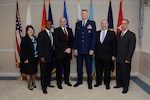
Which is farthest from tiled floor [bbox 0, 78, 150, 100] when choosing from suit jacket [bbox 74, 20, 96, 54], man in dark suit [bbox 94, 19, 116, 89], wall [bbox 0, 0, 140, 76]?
wall [bbox 0, 0, 140, 76]

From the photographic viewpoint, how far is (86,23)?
3541 mm

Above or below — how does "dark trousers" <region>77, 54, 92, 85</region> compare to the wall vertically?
below

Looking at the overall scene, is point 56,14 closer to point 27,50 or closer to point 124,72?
point 27,50

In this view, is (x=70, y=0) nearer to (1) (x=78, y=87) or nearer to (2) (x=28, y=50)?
(2) (x=28, y=50)

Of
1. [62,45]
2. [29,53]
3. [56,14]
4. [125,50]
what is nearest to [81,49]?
[62,45]

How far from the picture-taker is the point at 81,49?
3.57 meters

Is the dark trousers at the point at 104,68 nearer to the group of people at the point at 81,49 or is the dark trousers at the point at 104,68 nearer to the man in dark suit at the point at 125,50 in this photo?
the group of people at the point at 81,49

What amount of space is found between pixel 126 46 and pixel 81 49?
36.0 inches

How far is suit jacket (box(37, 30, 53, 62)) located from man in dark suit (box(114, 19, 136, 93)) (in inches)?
55.7

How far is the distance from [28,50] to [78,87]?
1.32m

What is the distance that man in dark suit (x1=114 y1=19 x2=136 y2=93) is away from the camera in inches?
129

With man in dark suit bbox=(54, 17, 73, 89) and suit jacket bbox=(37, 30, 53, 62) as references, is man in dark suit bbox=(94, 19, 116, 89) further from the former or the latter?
suit jacket bbox=(37, 30, 53, 62)

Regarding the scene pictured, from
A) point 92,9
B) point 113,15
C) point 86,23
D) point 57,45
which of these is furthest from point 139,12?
point 57,45

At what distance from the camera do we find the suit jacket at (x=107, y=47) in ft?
11.5
